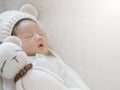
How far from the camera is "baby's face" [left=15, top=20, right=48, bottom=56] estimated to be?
1140 millimetres

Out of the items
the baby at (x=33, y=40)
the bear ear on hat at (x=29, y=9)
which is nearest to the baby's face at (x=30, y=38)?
the baby at (x=33, y=40)

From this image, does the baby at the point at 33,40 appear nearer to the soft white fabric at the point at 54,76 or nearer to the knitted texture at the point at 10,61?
the soft white fabric at the point at 54,76

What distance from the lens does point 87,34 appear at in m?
1.34

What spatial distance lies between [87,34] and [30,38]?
324mm

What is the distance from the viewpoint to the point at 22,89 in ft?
2.81

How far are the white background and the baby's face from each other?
8.2 inches

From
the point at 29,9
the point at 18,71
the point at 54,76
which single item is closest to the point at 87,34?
the point at 29,9

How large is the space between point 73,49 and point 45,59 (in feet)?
0.86

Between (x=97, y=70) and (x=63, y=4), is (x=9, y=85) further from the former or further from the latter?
(x=63, y=4)

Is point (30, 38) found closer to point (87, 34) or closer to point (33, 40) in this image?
point (33, 40)

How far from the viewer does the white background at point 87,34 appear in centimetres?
126

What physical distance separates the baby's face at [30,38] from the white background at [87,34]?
21cm

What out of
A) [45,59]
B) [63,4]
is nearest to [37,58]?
[45,59]

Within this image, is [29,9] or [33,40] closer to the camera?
[33,40]
